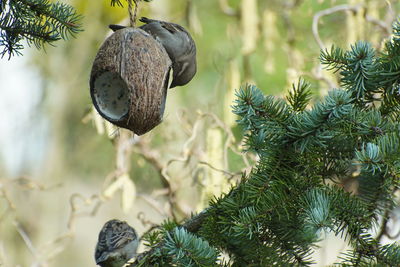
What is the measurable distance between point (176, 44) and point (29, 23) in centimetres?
31

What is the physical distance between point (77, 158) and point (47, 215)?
47cm

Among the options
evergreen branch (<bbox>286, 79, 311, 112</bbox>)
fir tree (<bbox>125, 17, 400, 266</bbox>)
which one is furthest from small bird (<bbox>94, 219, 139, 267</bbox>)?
evergreen branch (<bbox>286, 79, 311, 112</bbox>)

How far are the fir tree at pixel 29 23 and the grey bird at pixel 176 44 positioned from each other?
0.36 feet

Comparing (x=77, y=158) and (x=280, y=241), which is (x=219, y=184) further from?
(x=77, y=158)

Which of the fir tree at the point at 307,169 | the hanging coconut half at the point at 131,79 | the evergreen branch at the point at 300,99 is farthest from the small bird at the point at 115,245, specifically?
the evergreen branch at the point at 300,99

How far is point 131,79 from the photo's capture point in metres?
1.27

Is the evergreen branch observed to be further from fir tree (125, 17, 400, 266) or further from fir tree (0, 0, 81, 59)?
fir tree (0, 0, 81, 59)

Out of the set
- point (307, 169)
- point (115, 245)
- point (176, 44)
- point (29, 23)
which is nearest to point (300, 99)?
point (307, 169)

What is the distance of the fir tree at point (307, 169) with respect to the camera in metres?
1.17

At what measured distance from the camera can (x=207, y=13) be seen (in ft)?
17.4

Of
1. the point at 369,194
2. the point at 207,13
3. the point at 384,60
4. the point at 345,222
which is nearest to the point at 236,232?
the point at 345,222

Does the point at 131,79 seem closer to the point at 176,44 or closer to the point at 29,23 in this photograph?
the point at 176,44

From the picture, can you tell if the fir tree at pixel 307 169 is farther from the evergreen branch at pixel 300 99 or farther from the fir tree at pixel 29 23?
the fir tree at pixel 29 23

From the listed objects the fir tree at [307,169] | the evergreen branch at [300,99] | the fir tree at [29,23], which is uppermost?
the fir tree at [29,23]
